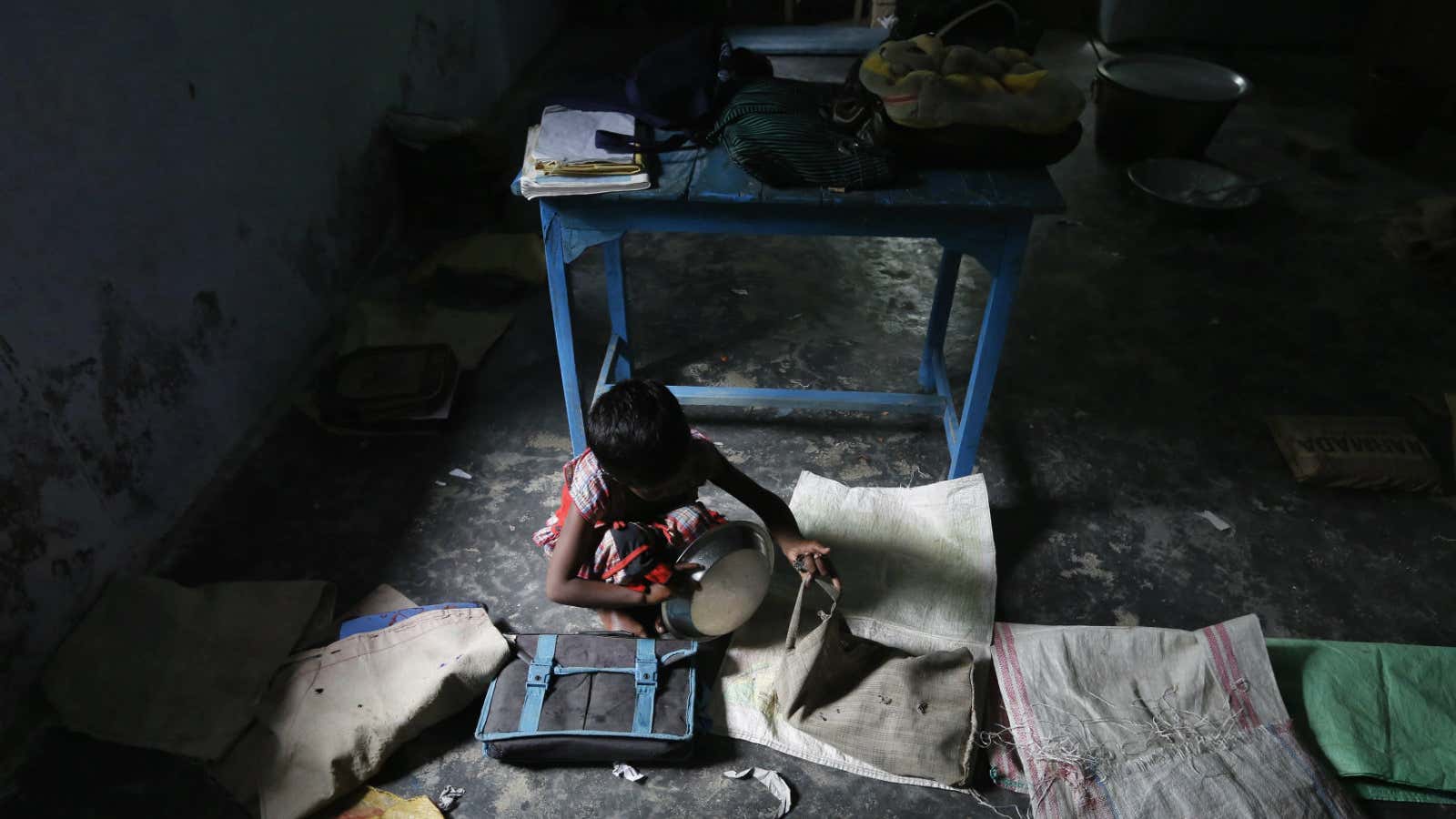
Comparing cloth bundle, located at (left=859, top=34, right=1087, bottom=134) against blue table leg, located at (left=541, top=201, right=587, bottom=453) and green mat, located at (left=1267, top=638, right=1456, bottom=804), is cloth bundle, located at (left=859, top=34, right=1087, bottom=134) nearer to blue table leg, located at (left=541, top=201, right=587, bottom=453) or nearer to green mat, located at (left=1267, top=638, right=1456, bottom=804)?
blue table leg, located at (left=541, top=201, right=587, bottom=453)

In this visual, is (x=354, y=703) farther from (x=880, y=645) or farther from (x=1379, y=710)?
(x=1379, y=710)

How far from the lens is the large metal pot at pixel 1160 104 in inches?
193

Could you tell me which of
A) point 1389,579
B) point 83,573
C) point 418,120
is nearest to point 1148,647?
point 1389,579

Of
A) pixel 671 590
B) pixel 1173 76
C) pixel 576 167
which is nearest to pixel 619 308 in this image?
pixel 576 167

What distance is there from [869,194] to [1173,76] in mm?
4358

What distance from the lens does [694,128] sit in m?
2.46

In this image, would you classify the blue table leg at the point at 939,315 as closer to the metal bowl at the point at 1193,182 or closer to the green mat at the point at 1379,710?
the green mat at the point at 1379,710

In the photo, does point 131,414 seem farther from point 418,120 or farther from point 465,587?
point 418,120

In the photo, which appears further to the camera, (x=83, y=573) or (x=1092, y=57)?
(x=1092, y=57)

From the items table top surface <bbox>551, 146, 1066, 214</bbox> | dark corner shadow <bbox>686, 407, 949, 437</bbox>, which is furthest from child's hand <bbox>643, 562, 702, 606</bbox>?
dark corner shadow <bbox>686, 407, 949, 437</bbox>

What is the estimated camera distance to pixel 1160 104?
4.90 m

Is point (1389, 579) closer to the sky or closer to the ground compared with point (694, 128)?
closer to the ground

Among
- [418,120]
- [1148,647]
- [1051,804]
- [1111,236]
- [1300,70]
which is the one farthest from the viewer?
[1300,70]

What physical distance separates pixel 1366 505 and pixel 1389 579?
35 cm
